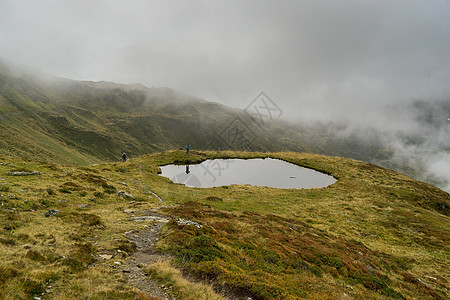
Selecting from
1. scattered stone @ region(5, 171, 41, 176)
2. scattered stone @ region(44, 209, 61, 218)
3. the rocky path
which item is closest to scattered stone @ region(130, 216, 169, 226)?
the rocky path

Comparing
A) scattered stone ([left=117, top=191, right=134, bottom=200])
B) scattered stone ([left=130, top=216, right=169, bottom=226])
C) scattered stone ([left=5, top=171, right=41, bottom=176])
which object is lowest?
scattered stone ([left=117, top=191, right=134, bottom=200])

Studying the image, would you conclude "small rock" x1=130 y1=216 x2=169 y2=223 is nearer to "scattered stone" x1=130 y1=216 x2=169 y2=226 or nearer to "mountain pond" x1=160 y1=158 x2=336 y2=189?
"scattered stone" x1=130 y1=216 x2=169 y2=226

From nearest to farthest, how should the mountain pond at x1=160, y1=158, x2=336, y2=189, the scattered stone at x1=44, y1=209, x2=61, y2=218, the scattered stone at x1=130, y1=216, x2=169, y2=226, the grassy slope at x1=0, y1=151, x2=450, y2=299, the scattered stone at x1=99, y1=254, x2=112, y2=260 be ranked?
the grassy slope at x1=0, y1=151, x2=450, y2=299, the scattered stone at x1=99, y1=254, x2=112, y2=260, the scattered stone at x1=44, y1=209, x2=61, y2=218, the scattered stone at x1=130, y1=216, x2=169, y2=226, the mountain pond at x1=160, y1=158, x2=336, y2=189

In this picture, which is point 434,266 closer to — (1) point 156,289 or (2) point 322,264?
(2) point 322,264

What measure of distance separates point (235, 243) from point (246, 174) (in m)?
42.7

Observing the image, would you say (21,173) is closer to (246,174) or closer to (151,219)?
(151,219)

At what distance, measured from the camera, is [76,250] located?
471 inches

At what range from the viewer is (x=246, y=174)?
59.8 meters

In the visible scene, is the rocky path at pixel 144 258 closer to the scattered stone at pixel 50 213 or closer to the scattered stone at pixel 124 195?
the scattered stone at pixel 50 213

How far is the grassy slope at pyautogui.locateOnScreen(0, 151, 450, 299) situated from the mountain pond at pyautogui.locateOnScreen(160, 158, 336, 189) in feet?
36.7

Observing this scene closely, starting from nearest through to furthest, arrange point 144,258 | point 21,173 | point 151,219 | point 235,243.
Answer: point 144,258 → point 235,243 → point 151,219 → point 21,173

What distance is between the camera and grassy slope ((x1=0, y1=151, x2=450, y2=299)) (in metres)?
10.2

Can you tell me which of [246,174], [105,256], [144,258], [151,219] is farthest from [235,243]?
[246,174]

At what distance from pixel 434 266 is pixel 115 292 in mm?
31347
